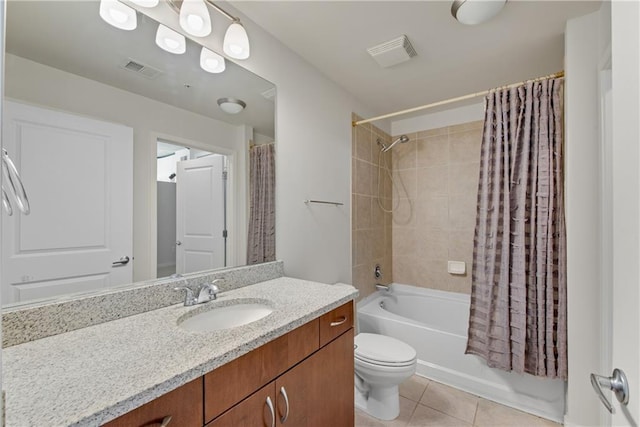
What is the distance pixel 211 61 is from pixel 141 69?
0.34m

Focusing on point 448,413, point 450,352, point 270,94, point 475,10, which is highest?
point 475,10

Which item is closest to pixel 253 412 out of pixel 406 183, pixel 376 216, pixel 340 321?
pixel 340 321

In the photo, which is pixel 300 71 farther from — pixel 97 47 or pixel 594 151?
pixel 594 151

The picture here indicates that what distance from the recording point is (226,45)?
55.2 inches

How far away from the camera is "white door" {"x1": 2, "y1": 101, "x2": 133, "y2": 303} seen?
0.87 m

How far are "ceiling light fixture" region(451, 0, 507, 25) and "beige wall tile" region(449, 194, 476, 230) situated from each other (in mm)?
1612

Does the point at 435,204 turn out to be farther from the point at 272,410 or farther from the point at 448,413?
the point at 272,410

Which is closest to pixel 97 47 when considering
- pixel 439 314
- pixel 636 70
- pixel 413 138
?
pixel 636 70

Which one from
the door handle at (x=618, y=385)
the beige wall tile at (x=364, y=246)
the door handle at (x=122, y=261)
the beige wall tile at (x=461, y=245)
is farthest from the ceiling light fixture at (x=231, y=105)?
the beige wall tile at (x=461, y=245)

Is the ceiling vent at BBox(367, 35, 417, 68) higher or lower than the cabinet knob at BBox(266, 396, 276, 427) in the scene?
higher

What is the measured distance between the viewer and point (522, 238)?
1778 mm

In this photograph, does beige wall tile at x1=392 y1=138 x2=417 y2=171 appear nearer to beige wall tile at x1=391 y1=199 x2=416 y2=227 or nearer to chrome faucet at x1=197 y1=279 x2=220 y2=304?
beige wall tile at x1=391 y1=199 x2=416 y2=227

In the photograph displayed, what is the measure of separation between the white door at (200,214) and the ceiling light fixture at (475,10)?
143 centimetres

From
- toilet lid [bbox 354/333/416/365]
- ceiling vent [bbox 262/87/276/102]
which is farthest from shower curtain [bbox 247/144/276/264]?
toilet lid [bbox 354/333/416/365]
